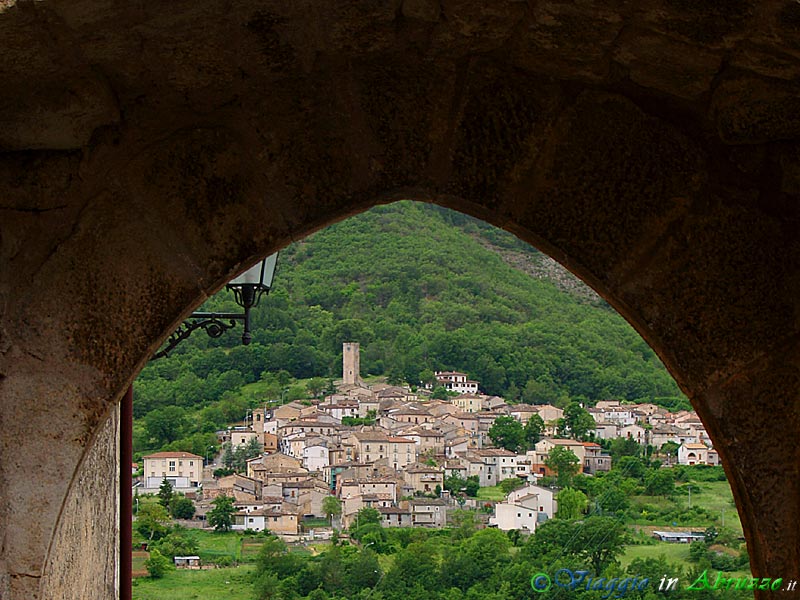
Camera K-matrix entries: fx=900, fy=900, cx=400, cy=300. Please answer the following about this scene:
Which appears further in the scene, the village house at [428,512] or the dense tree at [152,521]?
the dense tree at [152,521]

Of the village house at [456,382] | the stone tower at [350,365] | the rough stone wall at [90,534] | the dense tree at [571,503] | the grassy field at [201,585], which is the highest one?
the stone tower at [350,365]

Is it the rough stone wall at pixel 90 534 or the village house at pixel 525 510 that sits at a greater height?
the rough stone wall at pixel 90 534

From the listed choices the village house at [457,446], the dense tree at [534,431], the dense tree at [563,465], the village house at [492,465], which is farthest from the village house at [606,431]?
the village house at [457,446]

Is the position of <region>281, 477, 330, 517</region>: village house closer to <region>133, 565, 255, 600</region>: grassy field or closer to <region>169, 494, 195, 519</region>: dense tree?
<region>169, 494, 195, 519</region>: dense tree

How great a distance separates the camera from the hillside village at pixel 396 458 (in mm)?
5027

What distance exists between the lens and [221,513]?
209 inches

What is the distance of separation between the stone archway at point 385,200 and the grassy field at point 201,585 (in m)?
2.94

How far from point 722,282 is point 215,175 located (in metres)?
0.90

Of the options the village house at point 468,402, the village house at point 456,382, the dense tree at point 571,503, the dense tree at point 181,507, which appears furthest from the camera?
the village house at point 456,382

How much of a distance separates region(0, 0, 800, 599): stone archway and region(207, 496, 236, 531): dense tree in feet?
12.0

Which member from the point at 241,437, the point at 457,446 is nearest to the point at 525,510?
the point at 457,446

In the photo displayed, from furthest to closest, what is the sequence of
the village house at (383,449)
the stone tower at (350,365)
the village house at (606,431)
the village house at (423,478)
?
the stone tower at (350,365)
the village house at (383,449)
the village house at (423,478)
the village house at (606,431)

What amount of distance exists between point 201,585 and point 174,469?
59.5 inches

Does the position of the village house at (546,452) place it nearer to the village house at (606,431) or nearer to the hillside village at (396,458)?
the hillside village at (396,458)
